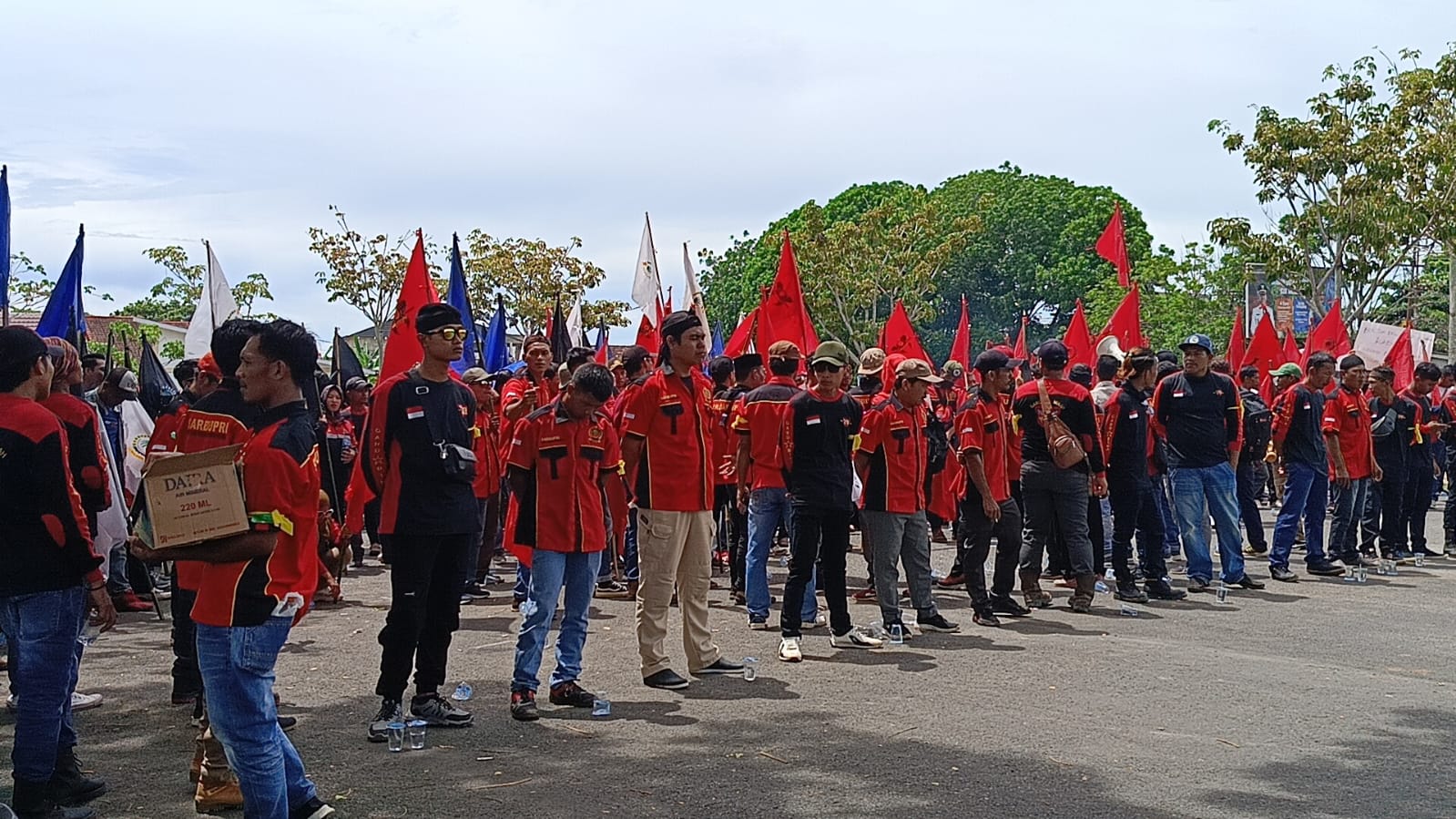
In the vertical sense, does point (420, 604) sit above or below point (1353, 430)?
below

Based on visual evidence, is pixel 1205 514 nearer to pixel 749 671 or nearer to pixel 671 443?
pixel 749 671

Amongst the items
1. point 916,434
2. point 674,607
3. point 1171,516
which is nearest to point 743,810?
→ point 916,434

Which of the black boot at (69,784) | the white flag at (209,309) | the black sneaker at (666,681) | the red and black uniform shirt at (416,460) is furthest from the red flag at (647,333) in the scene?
the black boot at (69,784)

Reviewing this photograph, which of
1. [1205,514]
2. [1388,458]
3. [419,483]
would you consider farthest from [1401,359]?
[419,483]

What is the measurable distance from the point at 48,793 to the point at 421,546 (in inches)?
72.8

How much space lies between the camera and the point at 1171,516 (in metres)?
14.2

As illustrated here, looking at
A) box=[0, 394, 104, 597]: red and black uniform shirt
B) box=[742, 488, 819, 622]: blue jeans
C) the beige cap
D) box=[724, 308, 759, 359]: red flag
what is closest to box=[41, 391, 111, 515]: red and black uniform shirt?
box=[0, 394, 104, 597]: red and black uniform shirt

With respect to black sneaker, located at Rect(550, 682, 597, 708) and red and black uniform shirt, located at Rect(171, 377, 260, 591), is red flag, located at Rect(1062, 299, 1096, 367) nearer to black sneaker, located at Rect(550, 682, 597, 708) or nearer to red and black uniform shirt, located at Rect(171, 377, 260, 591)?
black sneaker, located at Rect(550, 682, 597, 708)

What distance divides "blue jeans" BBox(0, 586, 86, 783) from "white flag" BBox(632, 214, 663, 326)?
12855 mm

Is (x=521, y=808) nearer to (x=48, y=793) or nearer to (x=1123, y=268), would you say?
(x=48, y=793)

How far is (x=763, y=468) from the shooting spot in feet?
32.5

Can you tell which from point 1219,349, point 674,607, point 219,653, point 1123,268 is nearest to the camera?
point 219,653

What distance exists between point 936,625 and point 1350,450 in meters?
5.86

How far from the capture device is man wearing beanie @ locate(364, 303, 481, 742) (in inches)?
258
